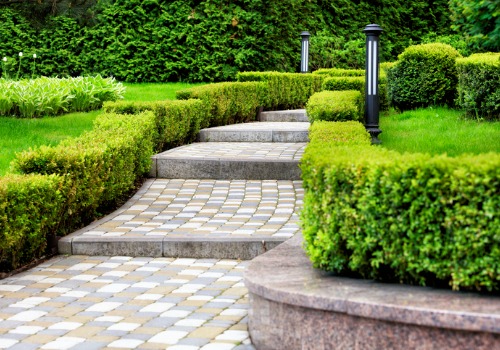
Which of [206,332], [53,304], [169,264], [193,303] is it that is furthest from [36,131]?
[206,332]

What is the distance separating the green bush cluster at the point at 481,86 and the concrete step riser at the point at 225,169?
3225 mm

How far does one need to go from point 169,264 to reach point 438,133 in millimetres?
4957

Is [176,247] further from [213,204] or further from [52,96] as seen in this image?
[52,96]

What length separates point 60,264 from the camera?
7.17 m

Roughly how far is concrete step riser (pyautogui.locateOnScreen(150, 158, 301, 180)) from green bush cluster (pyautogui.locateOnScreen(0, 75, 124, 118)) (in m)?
3.53

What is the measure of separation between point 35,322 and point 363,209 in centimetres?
238

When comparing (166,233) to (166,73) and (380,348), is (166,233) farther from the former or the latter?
(166,73)

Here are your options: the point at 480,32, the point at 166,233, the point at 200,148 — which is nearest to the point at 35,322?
the point at 166,233

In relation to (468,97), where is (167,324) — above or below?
below

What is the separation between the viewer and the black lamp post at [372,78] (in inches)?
424

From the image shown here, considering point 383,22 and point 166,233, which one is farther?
point 383,22

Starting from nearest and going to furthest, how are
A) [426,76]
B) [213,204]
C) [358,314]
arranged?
1. [358,314]
2. [213,204]
3. [426,76]

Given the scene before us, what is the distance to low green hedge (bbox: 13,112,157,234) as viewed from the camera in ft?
Result: 25.1

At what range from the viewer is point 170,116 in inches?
453
